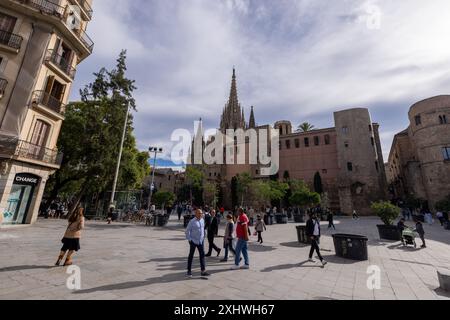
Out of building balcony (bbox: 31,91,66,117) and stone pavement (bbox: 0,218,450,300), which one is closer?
stone pavement (bbox: 0,218,450,300)

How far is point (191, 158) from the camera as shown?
73688 millimetres

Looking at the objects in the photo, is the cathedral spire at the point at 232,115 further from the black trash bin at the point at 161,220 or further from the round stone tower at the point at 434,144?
the black trash bin at the point at 161,220

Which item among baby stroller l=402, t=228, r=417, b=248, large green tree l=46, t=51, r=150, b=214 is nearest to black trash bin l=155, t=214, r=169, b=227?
large green tree l=46, t=51, r=150, b=214

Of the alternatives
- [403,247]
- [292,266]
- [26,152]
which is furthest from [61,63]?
[403,247]

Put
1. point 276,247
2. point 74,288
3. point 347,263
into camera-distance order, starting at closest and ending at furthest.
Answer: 1. point 74,288
2. point 347,263
3. point 276,247

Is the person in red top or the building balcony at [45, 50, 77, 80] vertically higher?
the building balcony at [45, 50, 77, 80]

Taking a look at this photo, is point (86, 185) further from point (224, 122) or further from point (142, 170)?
point (224, 122)

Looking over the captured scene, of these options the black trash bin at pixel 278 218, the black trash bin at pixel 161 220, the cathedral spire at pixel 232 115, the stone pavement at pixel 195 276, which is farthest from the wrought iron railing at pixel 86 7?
the cathedral spire at pixel 232 115

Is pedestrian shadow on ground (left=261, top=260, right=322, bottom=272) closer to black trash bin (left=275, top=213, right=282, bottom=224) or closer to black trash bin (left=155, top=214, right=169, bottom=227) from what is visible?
black trash bin (left=155, top=214, right=169, bottom=227)

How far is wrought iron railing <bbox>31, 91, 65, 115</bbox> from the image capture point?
1370 centimetres

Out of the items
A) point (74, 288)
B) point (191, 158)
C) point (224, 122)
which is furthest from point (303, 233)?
point (191, 158)

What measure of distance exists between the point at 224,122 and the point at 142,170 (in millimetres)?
37652

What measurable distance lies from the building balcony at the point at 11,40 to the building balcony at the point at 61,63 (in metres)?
1.42

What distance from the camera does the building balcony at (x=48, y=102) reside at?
13648 mm
